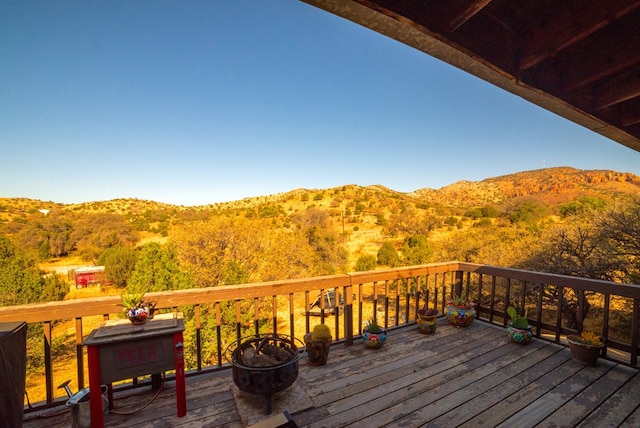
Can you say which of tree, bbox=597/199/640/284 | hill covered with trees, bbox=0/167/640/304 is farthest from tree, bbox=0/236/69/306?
tree, bbox=597/199/640/284

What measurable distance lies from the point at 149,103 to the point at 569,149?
4063 centimetres

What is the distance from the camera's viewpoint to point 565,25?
4.85ft

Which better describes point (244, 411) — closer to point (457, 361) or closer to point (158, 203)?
point (457, 361)

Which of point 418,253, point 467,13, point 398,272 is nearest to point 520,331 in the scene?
point 398,272

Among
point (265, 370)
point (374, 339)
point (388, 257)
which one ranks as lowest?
point (388, 257)

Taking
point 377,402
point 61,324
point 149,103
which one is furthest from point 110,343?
point 61,324

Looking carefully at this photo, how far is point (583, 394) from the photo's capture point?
240cm

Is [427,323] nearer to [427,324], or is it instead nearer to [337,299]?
[427,324]

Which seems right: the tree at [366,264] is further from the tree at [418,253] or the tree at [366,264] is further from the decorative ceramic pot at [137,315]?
the decorative ceramic pot at [137,315]

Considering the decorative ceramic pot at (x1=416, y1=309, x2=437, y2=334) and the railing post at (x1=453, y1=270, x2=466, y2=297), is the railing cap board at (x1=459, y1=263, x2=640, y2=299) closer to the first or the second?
the railing post at (x1=453, y1=270, x2=466, y2=297)

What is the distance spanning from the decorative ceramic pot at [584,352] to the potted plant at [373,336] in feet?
6.60

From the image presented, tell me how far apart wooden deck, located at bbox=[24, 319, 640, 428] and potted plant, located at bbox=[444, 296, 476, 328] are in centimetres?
67

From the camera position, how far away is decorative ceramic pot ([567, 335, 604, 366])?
283cm

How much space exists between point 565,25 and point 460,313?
3.50 m
